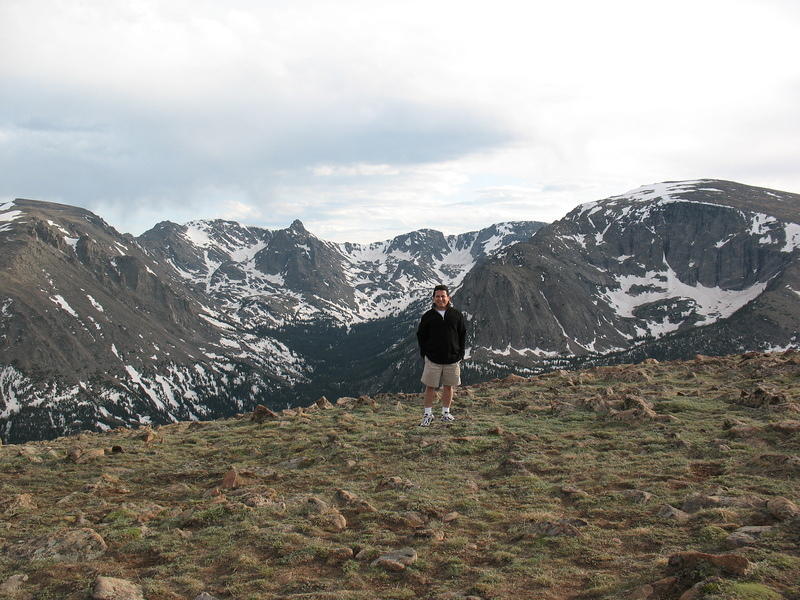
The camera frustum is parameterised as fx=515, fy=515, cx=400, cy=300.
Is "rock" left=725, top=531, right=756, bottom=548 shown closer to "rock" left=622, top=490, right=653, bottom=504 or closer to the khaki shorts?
"rock" left=622, top=490, right=653, bottom=504

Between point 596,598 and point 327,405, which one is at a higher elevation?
point 596,598

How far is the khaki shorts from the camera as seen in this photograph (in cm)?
2175

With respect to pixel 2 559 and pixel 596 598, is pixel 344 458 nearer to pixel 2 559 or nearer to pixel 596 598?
pixel 2 559

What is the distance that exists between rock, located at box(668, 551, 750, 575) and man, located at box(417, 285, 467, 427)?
11.9 m

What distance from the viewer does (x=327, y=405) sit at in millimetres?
32281

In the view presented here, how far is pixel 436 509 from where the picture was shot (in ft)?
43.8

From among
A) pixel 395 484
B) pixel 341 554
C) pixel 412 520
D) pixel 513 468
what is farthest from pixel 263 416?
pixel 341 554

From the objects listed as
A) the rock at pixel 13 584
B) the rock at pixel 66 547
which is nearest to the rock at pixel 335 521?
the rock at pixel 66 547

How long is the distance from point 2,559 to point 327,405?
837 inches

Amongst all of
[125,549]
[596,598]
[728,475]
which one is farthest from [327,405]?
[596,598]

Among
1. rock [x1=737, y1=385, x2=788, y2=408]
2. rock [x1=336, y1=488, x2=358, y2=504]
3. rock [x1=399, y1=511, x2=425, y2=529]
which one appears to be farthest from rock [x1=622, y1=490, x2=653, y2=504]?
rock [x1=737, y1=385, x2=788, y2=408]

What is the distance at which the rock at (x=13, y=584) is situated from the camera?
9.96 metres

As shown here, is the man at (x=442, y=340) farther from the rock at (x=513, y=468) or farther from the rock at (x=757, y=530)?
the rock at (x=757, y=530)

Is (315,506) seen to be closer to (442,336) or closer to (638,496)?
(638,496)
